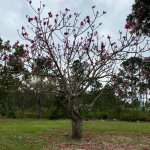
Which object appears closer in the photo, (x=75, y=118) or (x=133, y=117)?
(x=75, y=118)

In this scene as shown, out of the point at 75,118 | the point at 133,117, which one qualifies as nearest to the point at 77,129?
the point at 75,118

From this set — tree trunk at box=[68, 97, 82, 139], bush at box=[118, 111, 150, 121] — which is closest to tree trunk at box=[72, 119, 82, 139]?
tree trunk at box=[68, 97, 82, 139]

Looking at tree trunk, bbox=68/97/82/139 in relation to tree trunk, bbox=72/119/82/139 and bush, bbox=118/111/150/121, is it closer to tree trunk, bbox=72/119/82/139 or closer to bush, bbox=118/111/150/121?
tree trunk, bbox=72/119/82/139

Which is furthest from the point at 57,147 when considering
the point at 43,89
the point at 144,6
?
the point at 144,6

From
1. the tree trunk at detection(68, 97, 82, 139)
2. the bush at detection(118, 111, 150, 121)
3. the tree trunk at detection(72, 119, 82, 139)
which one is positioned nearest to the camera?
the tree trunk at detection(68, 97, 82, 139)

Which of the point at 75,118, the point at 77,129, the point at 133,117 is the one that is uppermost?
the point at 133,117

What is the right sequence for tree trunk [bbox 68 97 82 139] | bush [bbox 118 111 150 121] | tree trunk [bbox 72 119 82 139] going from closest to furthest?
tree trunk [bbox 68 97 82 139]
tree trunk [bbox 72 119 82 139]
bush [bbox 118 111 150 121]

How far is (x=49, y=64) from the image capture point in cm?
1138

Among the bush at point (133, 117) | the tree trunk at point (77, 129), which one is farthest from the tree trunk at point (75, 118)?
the bush at point (133, 117)

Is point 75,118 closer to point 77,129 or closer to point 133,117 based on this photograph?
point 77,129

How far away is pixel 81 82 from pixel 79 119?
1164 millimetres

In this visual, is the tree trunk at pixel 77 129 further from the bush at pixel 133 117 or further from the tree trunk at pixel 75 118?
the bush at pixel 133 117

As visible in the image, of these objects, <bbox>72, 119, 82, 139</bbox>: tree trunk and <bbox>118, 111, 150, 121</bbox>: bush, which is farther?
<bbox>118, 111, 150, 121</bbox>: bush

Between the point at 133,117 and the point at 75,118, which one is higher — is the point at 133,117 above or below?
above
